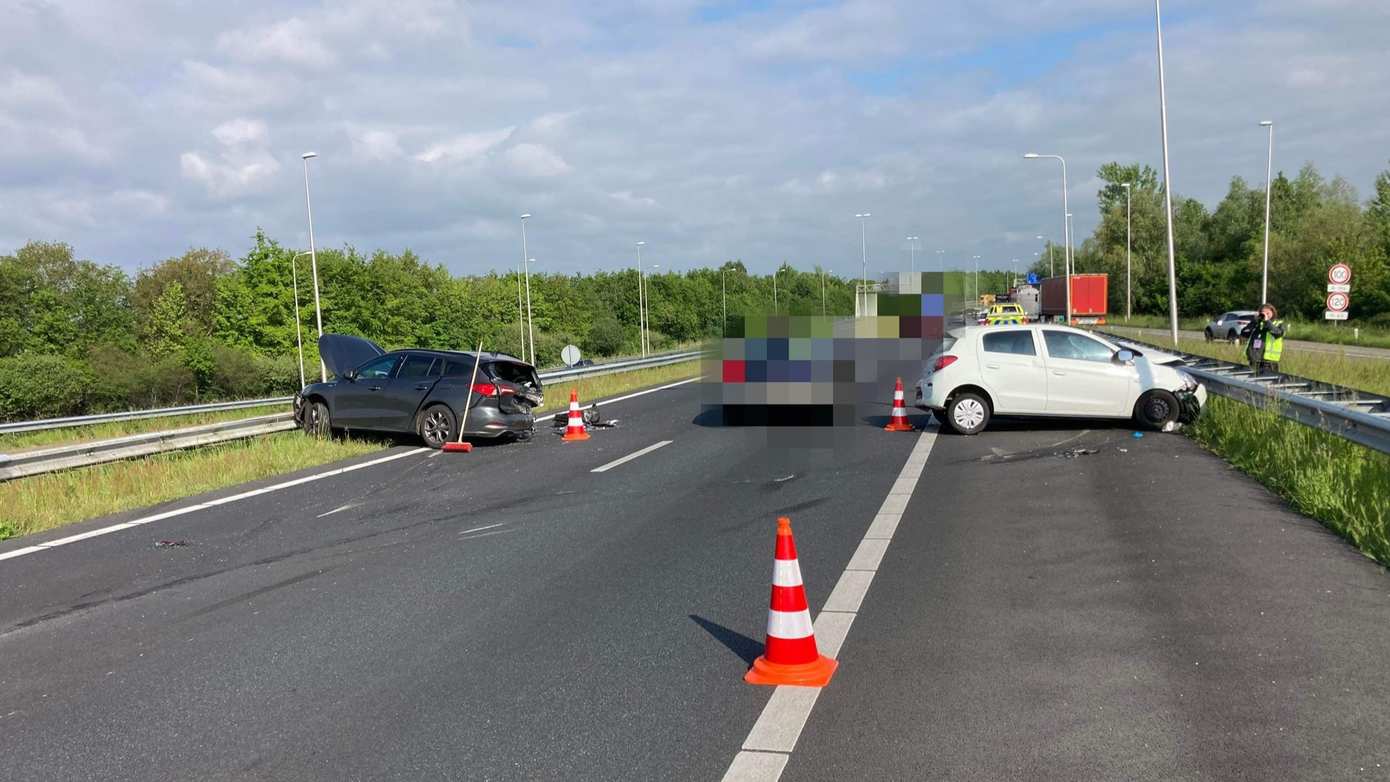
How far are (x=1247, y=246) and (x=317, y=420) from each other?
68364 mm

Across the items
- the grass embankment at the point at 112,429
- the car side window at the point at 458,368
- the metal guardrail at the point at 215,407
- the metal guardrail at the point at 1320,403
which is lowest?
the grass embankment at the point at 112,429

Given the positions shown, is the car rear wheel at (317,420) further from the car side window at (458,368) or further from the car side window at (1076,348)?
the car side window at (1076,348)

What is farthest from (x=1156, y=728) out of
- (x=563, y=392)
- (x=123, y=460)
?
(x=563, y=392)

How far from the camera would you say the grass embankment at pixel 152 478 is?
10.9 metres

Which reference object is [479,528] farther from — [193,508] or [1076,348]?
[1076,348]

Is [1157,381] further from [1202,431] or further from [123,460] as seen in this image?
[123,460]

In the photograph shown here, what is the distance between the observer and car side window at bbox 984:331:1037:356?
582 inches

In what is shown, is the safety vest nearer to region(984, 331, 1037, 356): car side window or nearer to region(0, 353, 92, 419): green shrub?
region(984, 331, 1037, 356): car side window

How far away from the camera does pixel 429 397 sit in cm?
1557

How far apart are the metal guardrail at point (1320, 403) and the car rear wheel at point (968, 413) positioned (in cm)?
328

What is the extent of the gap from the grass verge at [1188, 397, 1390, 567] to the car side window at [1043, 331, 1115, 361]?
1.65 m

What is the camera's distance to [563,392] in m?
26.2

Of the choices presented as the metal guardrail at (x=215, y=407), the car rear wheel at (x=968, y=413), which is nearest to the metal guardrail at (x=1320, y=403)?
the car rear wheel at (x=968, y=413)

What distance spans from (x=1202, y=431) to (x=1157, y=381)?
1164 millimetres
